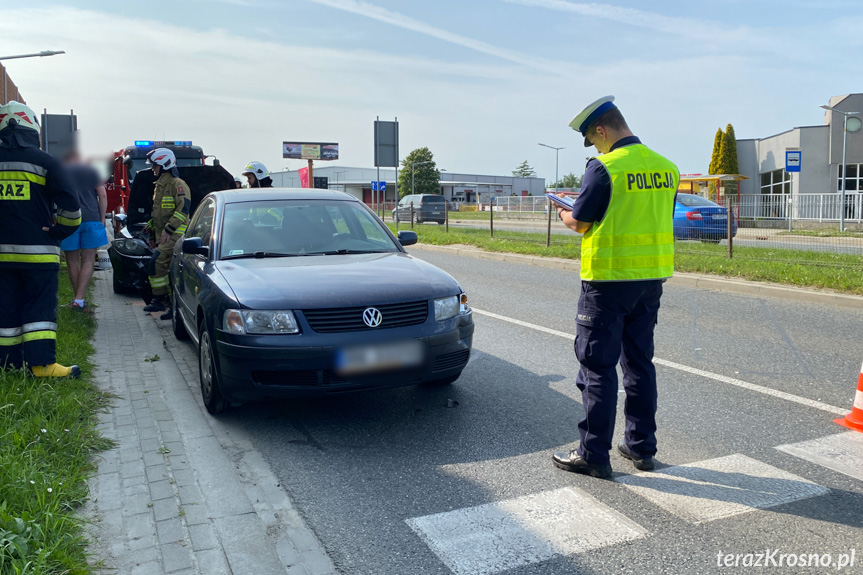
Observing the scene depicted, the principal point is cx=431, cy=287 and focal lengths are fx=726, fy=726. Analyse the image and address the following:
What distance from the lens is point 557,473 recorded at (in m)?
4.04

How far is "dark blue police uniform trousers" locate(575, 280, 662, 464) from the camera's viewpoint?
3881 millimetres

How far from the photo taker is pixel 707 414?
16.5ft

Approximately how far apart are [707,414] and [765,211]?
1436cm

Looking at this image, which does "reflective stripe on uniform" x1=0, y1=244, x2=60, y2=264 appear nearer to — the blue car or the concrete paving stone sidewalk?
the concrete paving stone sidewalk

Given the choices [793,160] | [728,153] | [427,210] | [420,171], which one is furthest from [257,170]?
[420,171]

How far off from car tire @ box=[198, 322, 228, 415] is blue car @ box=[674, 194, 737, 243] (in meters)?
12.9

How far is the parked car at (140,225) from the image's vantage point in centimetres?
1019

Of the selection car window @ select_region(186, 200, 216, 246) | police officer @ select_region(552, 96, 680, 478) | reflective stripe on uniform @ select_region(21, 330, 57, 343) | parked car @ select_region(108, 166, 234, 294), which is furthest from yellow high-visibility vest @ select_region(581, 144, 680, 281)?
parked car @ select_region(108, 166, 234, 294)

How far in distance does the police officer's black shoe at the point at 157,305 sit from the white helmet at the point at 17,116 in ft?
12.7

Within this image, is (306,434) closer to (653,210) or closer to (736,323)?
(653,210)

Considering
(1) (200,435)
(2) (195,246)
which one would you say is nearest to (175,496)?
(1) (200,435)

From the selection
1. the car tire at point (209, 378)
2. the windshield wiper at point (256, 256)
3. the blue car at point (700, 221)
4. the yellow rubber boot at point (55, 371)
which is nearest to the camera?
the car tire at point (209, 378)

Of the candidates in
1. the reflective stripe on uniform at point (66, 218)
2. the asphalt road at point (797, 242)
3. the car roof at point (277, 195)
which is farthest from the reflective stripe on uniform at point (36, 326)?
the asphalt road at point (797, 242)

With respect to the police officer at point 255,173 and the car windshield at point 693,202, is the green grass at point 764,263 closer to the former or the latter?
the car windshield at point 693,202
